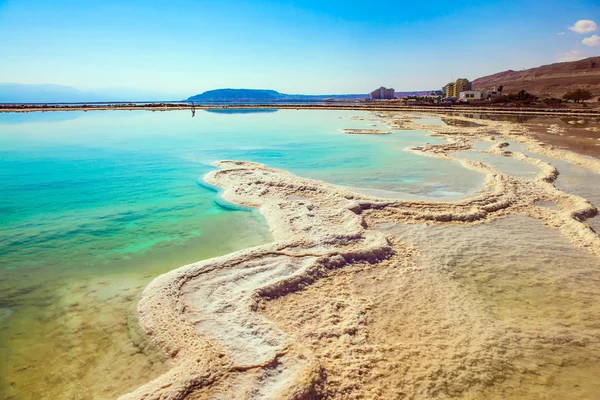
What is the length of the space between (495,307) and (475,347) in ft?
4.44

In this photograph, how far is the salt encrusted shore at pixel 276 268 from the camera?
453 centimetres

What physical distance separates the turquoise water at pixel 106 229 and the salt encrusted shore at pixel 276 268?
58 cm

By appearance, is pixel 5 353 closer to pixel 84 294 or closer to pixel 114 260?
pixel 84 294

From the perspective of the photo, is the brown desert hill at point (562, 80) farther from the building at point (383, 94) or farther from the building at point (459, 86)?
the building at point (383, 94)

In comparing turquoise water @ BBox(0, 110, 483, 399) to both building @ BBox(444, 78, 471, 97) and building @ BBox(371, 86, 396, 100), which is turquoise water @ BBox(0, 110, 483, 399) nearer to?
building @ BBox(444, 78, 471, 97)

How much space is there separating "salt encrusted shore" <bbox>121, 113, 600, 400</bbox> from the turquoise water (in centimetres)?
58

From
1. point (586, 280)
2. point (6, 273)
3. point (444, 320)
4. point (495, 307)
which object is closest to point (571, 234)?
point (586, 280)

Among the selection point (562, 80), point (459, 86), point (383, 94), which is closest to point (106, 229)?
point (459, 86)

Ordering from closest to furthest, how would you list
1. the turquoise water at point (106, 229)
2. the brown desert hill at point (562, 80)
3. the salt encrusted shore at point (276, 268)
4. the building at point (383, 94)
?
the salt encrusted shore at point (276, 268), the turquoise water at point (106, 229), the brown desert hill at point (562, 80), the building at point (383, 94)

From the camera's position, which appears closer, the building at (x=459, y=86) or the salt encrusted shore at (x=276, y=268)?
the salt encrusted shore at (x=276, y=268)

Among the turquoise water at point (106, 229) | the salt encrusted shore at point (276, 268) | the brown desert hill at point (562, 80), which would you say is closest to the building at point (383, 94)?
the brown desert hill at point (562, 80)

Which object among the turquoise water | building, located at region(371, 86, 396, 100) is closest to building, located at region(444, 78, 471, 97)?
building, located at region(371, 86, 396, 100)

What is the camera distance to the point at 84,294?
6754mm

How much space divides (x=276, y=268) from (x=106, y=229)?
5.56 m
